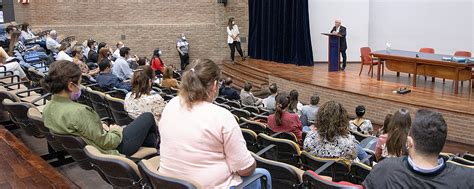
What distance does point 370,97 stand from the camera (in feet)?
28.0

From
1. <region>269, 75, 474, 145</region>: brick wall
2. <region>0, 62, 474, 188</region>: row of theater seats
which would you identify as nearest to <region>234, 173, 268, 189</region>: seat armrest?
<region>0, 62, 474, 188</region>: row of theater seats

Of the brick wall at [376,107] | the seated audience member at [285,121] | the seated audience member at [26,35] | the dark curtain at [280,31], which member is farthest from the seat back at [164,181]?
the dark curtain at [280,31]

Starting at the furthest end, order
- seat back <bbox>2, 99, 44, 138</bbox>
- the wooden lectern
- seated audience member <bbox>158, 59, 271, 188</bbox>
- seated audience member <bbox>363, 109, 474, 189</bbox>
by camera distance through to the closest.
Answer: the wooden lectern → seat back <bbox>2, 99, 44, 138</bbox> → seated audience member <bbox>158, 59, 271, 188</bbox> → seated audience member <bbox>363, 109, 474, 189</bbox>

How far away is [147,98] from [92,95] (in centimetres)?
147

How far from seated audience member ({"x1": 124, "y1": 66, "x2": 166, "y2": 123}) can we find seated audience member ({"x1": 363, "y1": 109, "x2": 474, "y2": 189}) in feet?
8.99

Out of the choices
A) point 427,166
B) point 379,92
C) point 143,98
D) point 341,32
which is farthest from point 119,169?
point 341,32

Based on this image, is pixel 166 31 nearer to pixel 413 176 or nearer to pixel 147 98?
pixel 147 98

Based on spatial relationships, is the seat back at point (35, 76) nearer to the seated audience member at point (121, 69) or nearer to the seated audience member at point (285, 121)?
the seated audience member at point (121, 69)

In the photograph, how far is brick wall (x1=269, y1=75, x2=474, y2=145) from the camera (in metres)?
7.21

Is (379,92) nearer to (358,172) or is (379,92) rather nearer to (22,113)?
(358,172)

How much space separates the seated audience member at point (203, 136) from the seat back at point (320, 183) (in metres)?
0.50

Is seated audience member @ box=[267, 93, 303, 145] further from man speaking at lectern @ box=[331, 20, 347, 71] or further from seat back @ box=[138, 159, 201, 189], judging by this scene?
man speaking at lectern @ box=[331, 20, 347, 71]

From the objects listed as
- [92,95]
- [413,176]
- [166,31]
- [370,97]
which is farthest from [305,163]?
[166,31]

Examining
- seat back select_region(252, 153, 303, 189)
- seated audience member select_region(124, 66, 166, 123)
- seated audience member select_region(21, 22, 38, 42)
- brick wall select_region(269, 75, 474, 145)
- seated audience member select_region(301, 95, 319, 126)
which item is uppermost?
seated audience member select_region(21, 22, 38, 42)
